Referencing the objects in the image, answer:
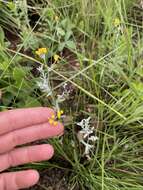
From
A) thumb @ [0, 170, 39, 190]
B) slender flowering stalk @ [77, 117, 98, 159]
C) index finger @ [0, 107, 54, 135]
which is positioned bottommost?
thumb @ [0, 170, 39, 190]

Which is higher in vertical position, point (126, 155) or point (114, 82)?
point (114, 82)

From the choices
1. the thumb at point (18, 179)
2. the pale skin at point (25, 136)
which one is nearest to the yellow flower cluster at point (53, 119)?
the pale skin at point (25, 136)

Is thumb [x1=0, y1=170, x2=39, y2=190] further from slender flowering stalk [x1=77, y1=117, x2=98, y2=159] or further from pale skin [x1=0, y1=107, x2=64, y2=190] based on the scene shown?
slender flowering stalk [x1=77, y1=117, x2=98, y2=159]

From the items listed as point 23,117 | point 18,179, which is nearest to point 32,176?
point 18,179

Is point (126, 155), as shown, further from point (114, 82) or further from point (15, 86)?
point (15, 86)

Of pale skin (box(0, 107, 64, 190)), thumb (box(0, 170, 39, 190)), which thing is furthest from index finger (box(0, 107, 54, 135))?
thumb (box(0, 170, 39, 190))

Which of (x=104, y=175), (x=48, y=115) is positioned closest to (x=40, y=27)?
(x=48, y=115)

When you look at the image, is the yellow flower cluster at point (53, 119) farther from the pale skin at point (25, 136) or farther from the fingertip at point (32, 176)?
the fingertip at point (32, 176)
